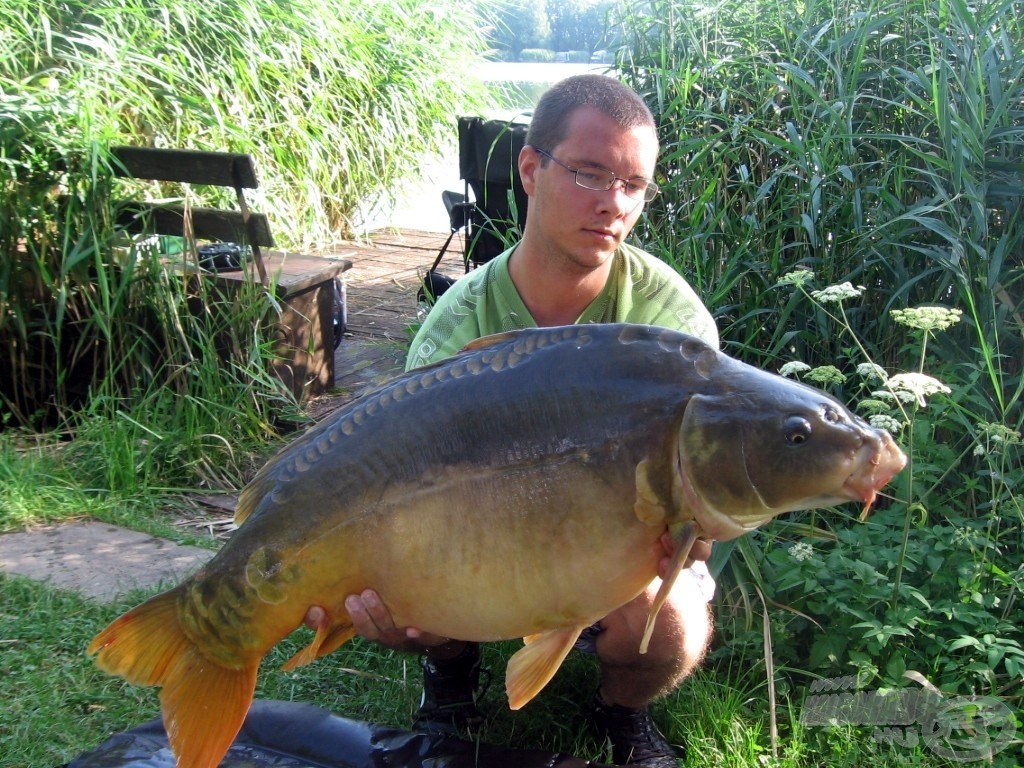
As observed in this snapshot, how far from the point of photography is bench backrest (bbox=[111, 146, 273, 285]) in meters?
4.25

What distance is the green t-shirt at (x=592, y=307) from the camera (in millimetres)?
2422

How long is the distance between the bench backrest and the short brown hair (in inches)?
79.2

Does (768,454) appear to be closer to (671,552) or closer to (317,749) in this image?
(671,552)

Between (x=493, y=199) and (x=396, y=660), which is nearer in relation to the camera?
(x=396, y=660)

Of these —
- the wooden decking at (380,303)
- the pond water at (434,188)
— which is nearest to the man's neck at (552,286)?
the wooden decking at (380,303)

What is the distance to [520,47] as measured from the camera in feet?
34.5

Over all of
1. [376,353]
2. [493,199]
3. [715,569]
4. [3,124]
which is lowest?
[376,353]

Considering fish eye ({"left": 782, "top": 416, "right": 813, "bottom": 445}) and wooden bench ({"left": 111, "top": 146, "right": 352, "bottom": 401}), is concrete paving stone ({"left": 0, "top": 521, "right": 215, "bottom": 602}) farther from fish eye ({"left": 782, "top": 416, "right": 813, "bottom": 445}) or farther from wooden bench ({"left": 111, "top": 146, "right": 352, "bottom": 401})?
fish eye ({"left": 782, "top": 416, "right": 813, "bottom": 445})

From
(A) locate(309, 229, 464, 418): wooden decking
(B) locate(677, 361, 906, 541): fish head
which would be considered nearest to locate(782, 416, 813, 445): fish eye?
(B) locate(677, 361, 906, 541): fish head

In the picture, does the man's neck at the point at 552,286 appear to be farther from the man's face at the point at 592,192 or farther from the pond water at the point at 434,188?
the pond water at the point at 434,188

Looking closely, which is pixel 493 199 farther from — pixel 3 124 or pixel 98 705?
pixel 98 705

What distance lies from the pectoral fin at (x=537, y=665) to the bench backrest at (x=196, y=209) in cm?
285

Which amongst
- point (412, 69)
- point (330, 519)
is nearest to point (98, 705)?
point (330, 519)

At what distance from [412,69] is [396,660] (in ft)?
→ 21.0
